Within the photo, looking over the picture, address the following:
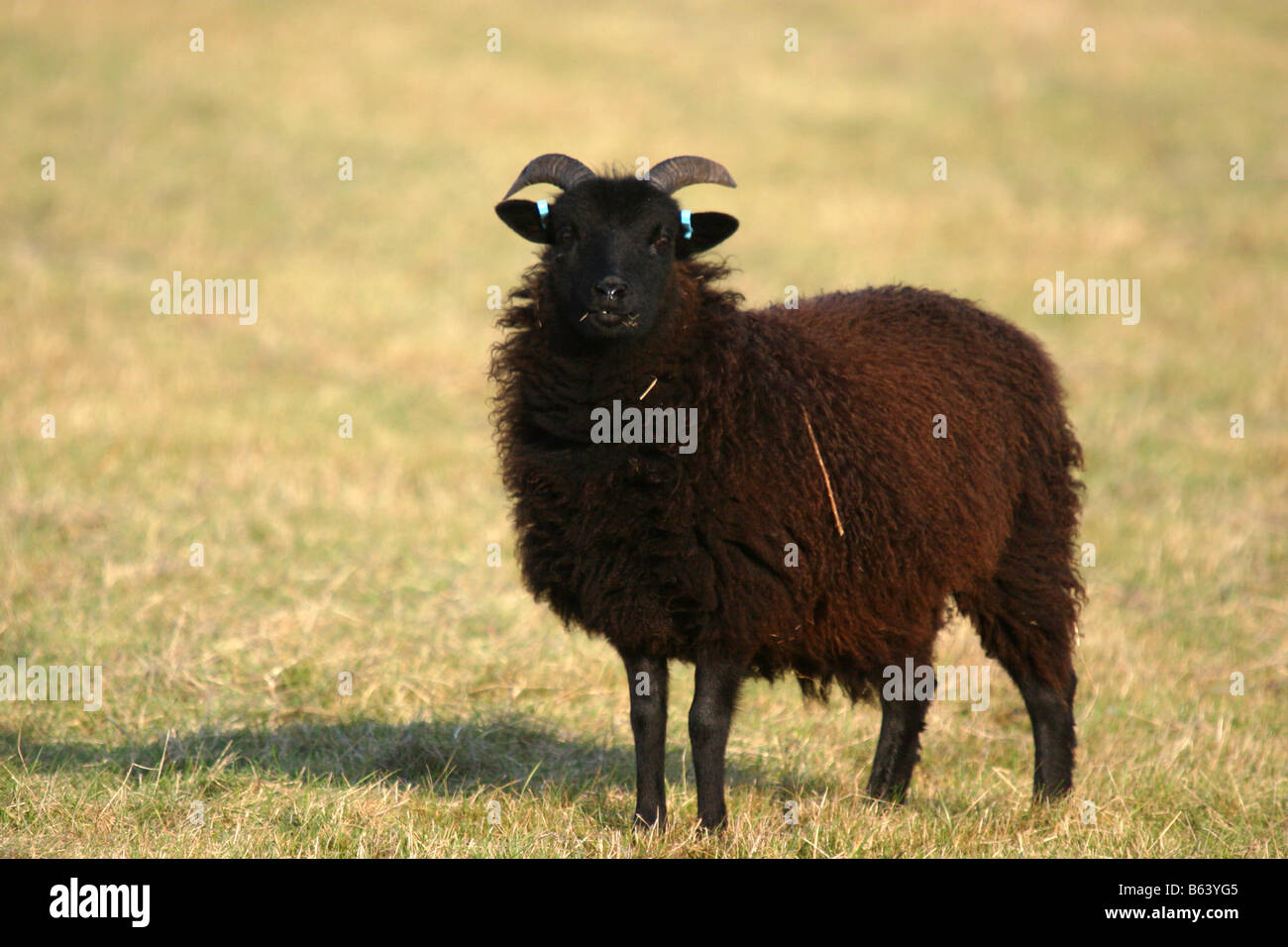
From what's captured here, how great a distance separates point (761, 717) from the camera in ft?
26.7

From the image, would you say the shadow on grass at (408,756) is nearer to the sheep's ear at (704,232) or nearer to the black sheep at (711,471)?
the black sheep at (711,471)

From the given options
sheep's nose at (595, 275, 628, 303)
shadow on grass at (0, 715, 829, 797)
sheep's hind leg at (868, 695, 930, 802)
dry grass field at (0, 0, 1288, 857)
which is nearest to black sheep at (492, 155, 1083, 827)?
sheep's nose at (595, 275, 628, 303)

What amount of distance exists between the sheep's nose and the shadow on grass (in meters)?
2.45

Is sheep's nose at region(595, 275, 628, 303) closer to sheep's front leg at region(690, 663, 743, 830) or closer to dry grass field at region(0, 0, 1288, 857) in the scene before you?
sheep's front leg at region(690, 663, 743, 830)

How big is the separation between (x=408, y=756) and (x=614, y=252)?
2.88 m

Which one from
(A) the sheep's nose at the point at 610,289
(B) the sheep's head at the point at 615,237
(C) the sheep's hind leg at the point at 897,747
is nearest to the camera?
(A) the sheep's nose at the point at 610,289

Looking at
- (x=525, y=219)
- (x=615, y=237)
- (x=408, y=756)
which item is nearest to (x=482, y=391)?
(x=408, y=756)

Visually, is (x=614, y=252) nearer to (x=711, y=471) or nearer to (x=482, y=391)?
(x=711, y=471)

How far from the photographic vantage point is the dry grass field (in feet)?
21.6

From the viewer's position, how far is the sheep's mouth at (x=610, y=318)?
18.8 feet

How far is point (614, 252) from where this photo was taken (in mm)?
5883

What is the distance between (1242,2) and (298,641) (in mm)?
38952

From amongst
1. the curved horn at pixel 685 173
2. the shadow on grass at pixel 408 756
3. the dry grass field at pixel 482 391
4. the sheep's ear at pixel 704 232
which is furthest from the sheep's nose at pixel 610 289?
the shadow on grass at pixel 408 756

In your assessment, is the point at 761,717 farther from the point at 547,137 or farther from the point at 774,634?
the point at 547,137
